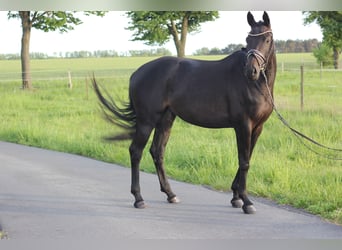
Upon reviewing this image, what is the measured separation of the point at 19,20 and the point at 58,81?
87 centimetres

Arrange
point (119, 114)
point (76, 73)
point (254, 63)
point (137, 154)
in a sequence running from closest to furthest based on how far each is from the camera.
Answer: point (254, 63) < point (137, 154) < point (119, 114) < point (76, 73)

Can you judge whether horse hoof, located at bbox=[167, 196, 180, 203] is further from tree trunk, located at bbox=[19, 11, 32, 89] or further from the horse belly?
tree trunk, located at bbox=[19, 11, 32, 89]

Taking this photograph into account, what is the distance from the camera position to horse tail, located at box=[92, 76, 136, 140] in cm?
445

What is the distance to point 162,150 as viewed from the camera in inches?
172

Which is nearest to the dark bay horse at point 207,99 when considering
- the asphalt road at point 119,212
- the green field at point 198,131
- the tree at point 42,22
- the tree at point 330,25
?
the asphalt road at point 119,212

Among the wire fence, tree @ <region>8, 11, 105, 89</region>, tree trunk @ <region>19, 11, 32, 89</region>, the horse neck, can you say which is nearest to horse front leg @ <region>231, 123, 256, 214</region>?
the horse neck

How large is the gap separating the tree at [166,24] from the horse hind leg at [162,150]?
3.34 feet

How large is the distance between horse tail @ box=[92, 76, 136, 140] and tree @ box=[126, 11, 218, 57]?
87 centimetres

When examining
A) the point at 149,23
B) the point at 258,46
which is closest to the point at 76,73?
the point at 149,23

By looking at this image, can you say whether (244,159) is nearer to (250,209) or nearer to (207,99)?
(250,209)

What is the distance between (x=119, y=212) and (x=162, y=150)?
643mm

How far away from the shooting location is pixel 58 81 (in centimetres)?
Result: 605

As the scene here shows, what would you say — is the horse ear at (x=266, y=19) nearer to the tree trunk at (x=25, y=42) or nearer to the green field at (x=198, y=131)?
the green field at (x=198, y=131)

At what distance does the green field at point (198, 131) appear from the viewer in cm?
462
